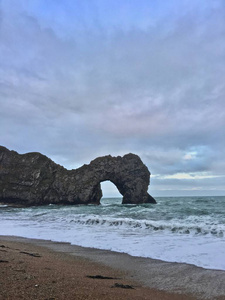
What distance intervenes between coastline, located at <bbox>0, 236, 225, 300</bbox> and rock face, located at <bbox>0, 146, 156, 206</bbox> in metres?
45.0

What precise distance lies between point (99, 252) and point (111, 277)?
3.16m

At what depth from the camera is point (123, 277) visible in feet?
19.0

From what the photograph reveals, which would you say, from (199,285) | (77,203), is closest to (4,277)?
(199,285)

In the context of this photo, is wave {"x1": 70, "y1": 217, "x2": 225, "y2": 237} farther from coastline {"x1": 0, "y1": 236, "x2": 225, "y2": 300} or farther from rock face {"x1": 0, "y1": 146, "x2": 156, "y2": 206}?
rock face {"x1": 0, "y1": 146, "x2": 156, "y2": 206}

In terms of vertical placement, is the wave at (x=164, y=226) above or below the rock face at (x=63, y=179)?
below

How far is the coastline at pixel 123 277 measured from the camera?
3.96m

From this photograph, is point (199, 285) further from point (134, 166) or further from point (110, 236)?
point (134, 166)

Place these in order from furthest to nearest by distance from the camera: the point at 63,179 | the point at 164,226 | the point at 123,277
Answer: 1. the point at 63,179
2. the point at 164,226
3. the point at 123,277

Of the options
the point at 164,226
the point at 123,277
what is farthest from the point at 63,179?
the point at 123,277

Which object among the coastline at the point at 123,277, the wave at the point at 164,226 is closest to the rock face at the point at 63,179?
the wave at the point at 164,226

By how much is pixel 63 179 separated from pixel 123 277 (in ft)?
162

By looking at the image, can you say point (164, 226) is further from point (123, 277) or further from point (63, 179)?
point (63, 179)

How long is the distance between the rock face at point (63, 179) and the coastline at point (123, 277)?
44976 mm

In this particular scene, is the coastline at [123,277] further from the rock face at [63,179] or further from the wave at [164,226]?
the rock face at [63,179]
